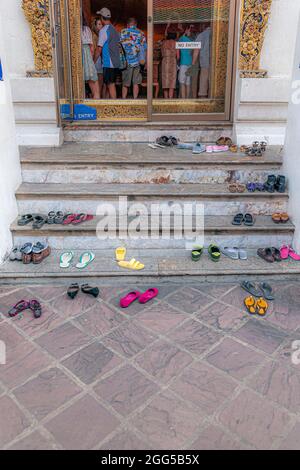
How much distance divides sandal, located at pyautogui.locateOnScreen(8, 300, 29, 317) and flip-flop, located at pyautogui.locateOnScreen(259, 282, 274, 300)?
202 centimetres

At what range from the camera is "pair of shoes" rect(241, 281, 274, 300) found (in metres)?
3.58

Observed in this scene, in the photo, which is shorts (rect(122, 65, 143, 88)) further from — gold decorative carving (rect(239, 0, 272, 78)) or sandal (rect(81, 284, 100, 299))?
sandal (rect(81, 284, 100, 299))

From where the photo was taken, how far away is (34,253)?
12.8 ft

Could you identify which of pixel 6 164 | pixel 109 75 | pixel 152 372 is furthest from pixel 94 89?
pixel 152 372

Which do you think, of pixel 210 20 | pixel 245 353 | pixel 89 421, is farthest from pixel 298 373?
pixel 210 20

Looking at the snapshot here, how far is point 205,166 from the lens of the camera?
464 cm

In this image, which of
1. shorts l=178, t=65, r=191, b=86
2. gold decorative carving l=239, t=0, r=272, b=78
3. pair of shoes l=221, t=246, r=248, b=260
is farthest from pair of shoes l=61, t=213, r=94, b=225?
shorts l=178, t=65, r=191, b=86

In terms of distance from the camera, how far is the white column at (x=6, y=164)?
12.9 ft

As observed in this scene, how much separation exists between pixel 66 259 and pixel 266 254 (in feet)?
6.31

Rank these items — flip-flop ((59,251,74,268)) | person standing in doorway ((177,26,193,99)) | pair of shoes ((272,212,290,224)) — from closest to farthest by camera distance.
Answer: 1. flip-flop ((59,251,74,268))
2. pair of shoes ((272,212,290,224))
3. person standing in doorway ((177,26,193,99))

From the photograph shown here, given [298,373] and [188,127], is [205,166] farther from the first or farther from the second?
[298,373]

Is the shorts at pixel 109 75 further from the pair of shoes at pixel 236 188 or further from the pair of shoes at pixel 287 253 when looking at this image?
the pair of shoes at pixel 287 253

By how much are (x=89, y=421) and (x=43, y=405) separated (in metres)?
0.32

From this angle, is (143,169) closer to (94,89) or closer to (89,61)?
(94,89)
